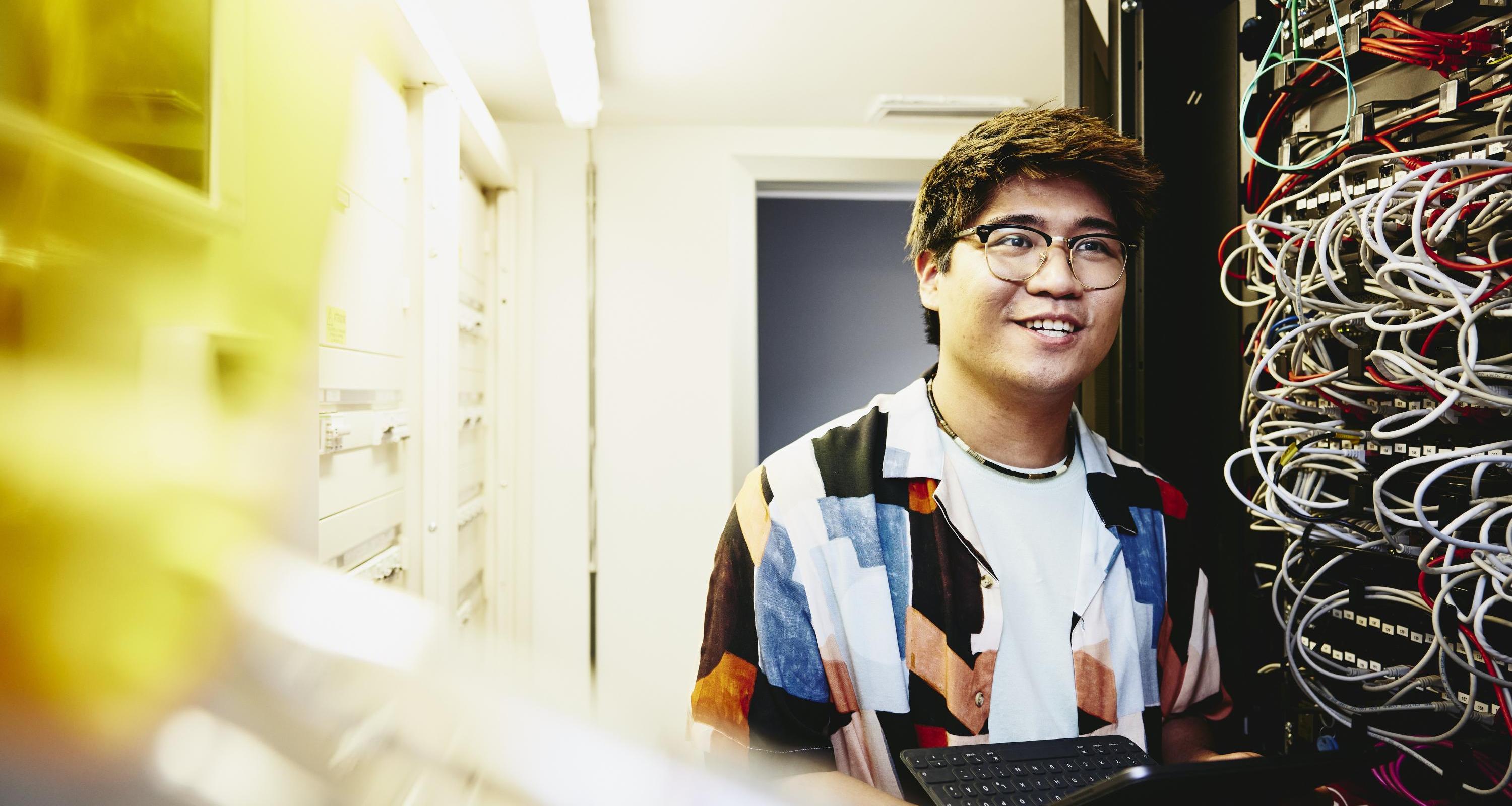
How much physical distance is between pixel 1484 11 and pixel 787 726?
43.1 inches

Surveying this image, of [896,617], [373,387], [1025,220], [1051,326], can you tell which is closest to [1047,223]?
[1025,220]

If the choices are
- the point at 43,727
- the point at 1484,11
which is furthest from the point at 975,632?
the point at 43,727

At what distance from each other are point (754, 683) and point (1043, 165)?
810mm

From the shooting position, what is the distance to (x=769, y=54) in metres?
2.41

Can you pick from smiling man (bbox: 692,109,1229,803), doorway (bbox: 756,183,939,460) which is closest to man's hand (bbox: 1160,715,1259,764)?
smiling man (bbox: 692,109,1229,803)

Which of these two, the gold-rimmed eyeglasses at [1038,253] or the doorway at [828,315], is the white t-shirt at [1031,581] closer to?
the gold-rimmed eyeglasses at [1038,253]

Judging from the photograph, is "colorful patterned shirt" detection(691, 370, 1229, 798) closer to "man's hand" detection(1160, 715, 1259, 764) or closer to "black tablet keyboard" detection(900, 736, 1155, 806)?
"man's hand" detection(1160, 715, 1259, 764)

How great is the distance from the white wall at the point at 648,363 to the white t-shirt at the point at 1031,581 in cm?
194

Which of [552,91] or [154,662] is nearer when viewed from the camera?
[154,662]

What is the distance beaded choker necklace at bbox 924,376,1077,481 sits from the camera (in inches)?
45.0

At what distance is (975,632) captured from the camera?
102 centimetres

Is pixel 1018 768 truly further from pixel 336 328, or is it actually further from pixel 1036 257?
pixel 336 328

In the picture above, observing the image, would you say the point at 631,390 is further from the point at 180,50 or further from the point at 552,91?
the point at 180,50

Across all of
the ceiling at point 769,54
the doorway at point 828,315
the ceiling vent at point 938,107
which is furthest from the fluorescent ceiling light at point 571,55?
the doorway at point 828,315
